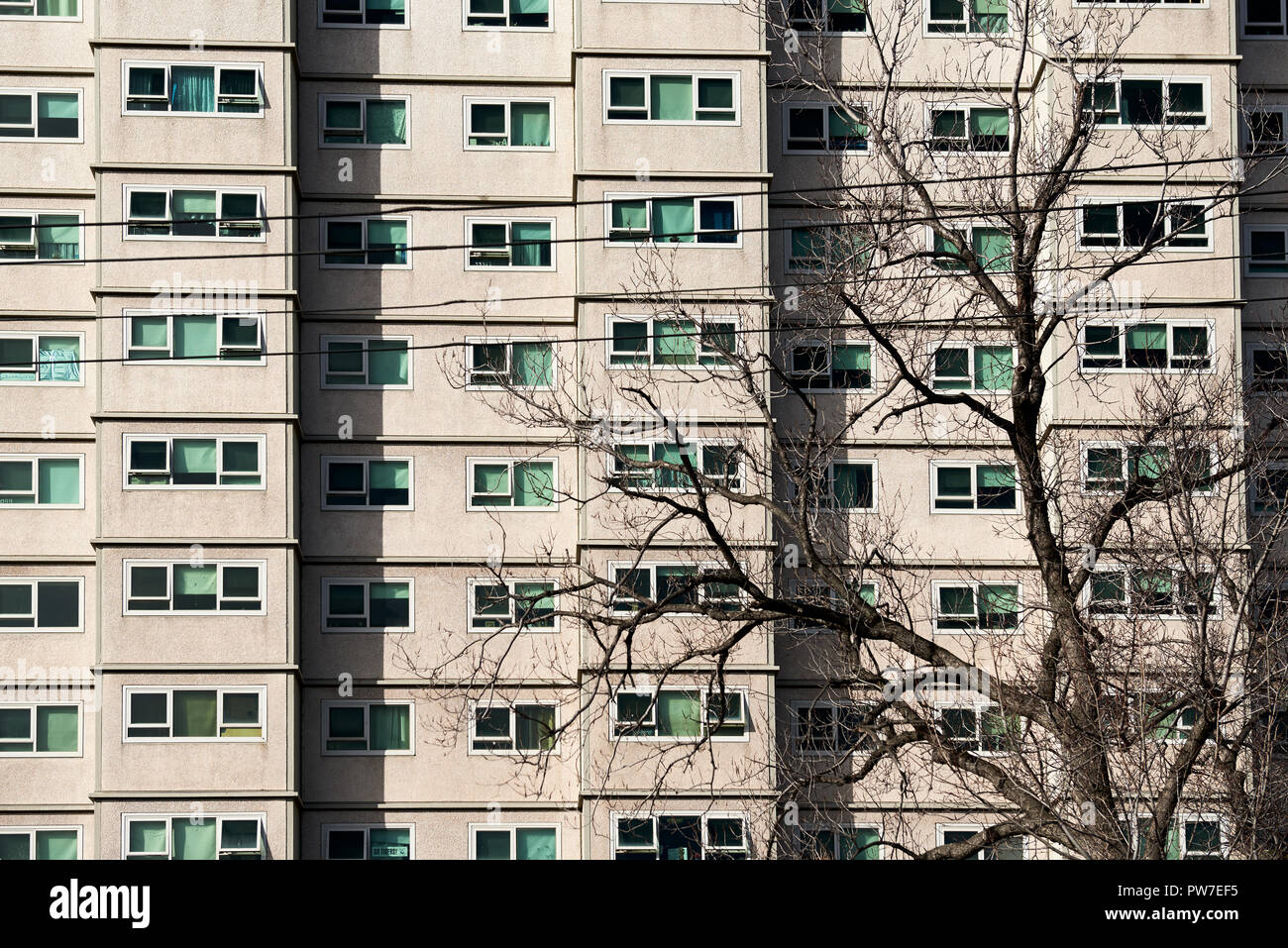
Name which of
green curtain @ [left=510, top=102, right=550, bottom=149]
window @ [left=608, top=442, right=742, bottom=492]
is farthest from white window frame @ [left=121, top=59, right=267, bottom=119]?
window @ [left=608, top=442, right=742, bottom=492]

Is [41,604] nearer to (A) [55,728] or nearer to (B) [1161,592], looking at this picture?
(A) [55,728]

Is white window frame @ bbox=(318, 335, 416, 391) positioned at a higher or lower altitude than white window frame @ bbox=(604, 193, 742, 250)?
lower

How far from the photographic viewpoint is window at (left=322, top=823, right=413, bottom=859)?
96.4 ft

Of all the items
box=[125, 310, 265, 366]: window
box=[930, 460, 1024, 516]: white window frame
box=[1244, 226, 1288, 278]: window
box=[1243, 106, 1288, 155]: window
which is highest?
box=[1243, 106, 1288, 155]: window

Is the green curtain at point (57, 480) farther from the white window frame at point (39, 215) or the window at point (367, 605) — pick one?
the window at point (367, 605)

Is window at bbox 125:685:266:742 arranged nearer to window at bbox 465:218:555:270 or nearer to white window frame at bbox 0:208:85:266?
white window frame at bbox 0:208:85:266

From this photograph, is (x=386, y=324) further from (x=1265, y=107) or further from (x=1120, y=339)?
(x=1265, y=107)

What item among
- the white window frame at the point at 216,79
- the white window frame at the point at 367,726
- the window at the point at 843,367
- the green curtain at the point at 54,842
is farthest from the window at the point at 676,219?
the green curtain at the point at 54,842

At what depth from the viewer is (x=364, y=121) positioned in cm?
3094

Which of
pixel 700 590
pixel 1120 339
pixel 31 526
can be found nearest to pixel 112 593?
pixel 31 526

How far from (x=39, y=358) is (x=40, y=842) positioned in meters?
7.26

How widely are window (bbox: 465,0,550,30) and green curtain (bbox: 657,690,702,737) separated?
10698 millimetres
